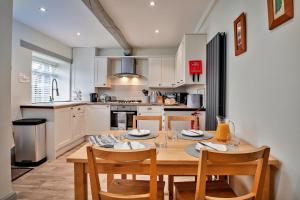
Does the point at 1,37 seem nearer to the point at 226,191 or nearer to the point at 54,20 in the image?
the point at 54,20

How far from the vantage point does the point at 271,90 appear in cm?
123

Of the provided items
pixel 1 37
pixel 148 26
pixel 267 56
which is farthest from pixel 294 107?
pixel 148 26

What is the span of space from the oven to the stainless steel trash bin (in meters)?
1.75

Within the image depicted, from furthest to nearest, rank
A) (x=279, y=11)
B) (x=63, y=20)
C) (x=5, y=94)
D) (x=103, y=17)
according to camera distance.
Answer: (x=63, y=20)
(x=103, y=17)
(x=5, y=94)
(x=279, y=11)

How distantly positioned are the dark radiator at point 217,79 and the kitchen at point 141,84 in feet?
0.04

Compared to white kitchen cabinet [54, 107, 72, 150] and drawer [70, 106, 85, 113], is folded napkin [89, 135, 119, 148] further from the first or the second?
drawer [70, 106, 85, 113]

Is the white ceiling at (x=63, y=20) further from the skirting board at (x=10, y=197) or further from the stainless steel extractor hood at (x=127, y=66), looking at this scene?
the skirting board at (x=10, y=197)

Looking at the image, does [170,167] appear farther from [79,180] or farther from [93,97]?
[93,97]

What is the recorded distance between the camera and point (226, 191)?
1.32m

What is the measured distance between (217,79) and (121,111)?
8.88 ft

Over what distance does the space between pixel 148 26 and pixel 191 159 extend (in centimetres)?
294

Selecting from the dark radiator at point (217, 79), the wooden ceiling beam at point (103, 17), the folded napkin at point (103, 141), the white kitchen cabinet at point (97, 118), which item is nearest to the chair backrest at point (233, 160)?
the folded napkin at point (103, 141)

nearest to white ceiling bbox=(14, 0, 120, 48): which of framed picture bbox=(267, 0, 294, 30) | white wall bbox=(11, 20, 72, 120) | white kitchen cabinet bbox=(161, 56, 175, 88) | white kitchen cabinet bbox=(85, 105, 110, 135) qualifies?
white wall bbox=(11, 20, 72, 120)

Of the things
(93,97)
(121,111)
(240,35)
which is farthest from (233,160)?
(93,97)
